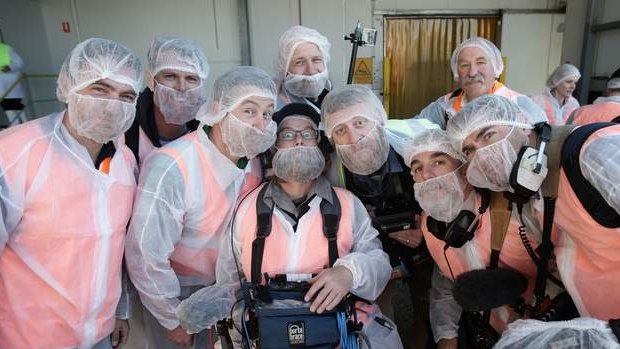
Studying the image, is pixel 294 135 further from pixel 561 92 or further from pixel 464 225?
pixel 561 92

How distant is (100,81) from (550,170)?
154cm

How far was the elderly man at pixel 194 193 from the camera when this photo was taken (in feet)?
4.65

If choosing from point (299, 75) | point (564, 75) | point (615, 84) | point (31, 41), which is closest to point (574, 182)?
point (299, 75)

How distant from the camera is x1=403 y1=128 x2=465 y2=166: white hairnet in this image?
4.87ft

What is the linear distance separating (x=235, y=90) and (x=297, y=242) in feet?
2.15

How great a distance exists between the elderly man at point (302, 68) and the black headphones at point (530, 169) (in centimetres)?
125

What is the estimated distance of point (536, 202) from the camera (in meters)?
1.26

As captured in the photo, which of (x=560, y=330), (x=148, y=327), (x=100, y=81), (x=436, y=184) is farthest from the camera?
(x=148, y=327)

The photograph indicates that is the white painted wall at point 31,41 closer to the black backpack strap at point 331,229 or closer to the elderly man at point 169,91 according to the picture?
the elderly man at point 169,91

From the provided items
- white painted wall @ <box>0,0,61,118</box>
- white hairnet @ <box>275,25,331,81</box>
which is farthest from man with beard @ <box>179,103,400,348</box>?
white painted wall @ <box>0,0,61,118</box>

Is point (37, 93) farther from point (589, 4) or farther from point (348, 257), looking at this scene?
point (589, 4)

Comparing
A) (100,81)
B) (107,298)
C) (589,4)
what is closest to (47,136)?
(100,81)

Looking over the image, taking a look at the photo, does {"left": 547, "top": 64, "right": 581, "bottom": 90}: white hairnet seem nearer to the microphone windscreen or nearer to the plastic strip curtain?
the plastic strip curtain

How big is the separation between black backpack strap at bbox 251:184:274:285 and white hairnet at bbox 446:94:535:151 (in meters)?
0.76
